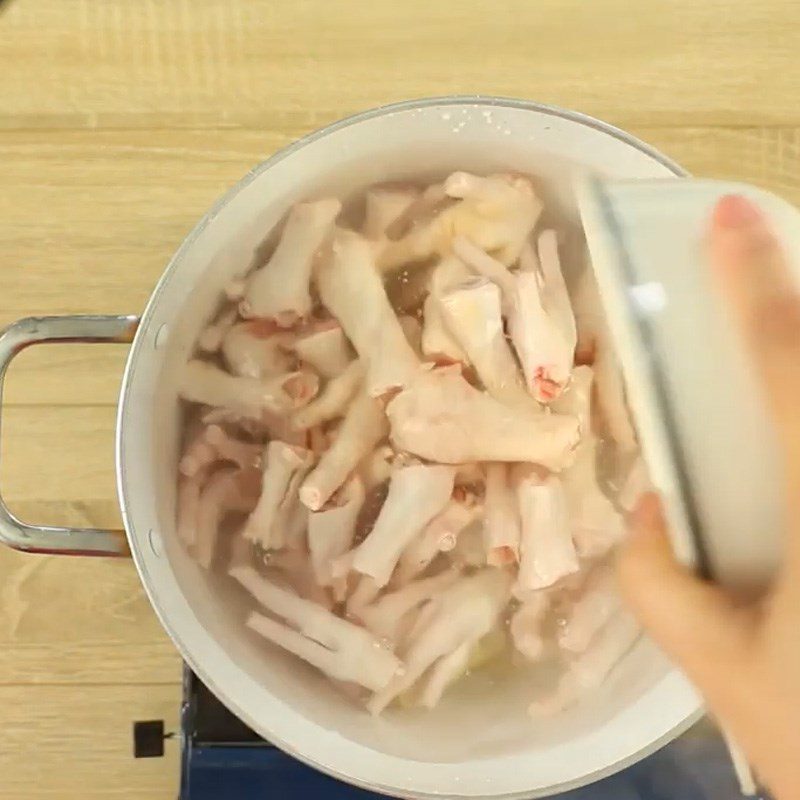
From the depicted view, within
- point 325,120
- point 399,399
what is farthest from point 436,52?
point 399,399

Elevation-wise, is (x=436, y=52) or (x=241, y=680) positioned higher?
(x=436, y=52)

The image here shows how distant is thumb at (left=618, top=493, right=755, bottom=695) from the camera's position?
250mm

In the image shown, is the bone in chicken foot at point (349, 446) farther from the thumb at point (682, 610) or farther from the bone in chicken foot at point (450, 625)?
the thumb at point (682, 610)

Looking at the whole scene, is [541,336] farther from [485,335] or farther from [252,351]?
[252,351]

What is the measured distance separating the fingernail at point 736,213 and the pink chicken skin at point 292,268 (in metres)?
0.24

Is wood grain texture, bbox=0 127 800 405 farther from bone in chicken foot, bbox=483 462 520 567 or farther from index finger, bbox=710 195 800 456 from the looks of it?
index finger, bbox=710 195 800 456

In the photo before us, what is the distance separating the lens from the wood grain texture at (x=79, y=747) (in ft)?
1.72

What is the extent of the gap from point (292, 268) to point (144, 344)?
110mm

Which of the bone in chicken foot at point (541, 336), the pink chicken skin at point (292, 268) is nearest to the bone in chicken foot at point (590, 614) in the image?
the bone in chicken foot at point (541, 336)

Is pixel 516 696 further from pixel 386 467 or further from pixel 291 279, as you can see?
pixel 291 279

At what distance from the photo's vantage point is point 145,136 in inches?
21.3

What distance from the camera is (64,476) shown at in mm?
535

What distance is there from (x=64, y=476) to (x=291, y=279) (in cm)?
18

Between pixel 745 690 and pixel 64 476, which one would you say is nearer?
pixel 745 690
